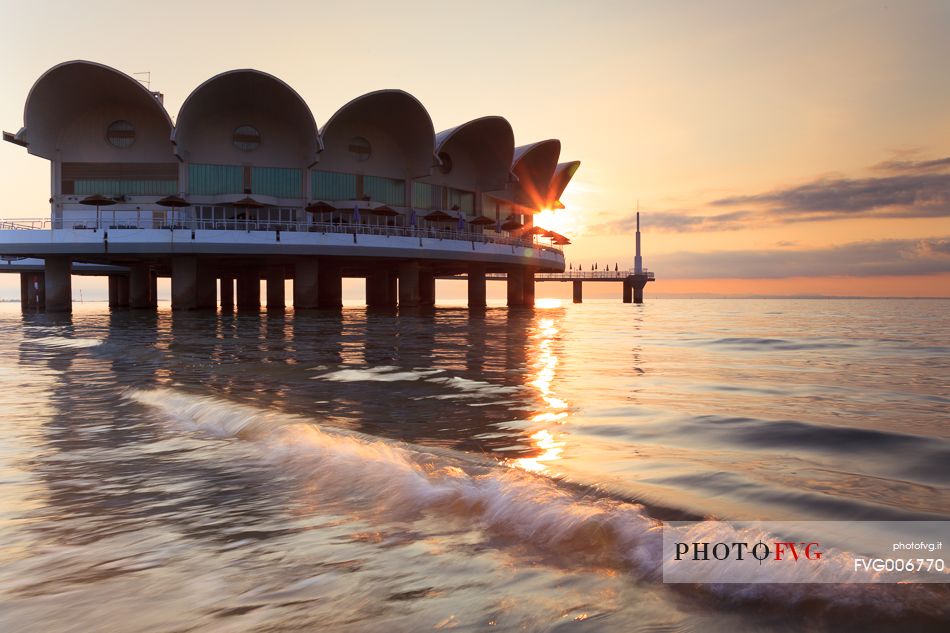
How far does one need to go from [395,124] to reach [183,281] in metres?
19.1

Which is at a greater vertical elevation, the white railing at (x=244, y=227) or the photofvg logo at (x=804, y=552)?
the white railing at (x=244, y=227)

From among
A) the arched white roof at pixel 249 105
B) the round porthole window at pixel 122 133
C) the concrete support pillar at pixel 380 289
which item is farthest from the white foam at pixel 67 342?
the concrete support pillar at pixel 380 289

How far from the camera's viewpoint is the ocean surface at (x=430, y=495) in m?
2.53

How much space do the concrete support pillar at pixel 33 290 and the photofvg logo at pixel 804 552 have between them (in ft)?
238

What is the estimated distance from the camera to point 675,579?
109 inches

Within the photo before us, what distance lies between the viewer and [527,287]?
58.2 metres

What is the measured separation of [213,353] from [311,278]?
89.7ft

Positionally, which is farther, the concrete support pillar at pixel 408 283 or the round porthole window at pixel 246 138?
the concrete support pillar at pixel 408 283

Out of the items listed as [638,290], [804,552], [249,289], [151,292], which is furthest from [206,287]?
[638,290]

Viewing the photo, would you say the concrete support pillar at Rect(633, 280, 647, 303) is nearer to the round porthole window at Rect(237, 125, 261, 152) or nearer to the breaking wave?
the round porthole window at Rect(237, 125, 261, 152)

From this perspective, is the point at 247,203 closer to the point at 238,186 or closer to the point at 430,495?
the point at 238,186

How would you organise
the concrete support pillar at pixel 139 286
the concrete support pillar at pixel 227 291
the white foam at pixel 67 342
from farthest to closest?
the concrete support pillar at pixel 227 291 < the concrete support pillar at pixel 139 286 < the white foam at pixel 67 342

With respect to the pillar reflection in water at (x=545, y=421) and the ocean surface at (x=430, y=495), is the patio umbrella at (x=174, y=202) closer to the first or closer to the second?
the ocean surface at (x=430, y=495)

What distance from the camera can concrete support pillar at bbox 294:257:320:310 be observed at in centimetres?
4062
